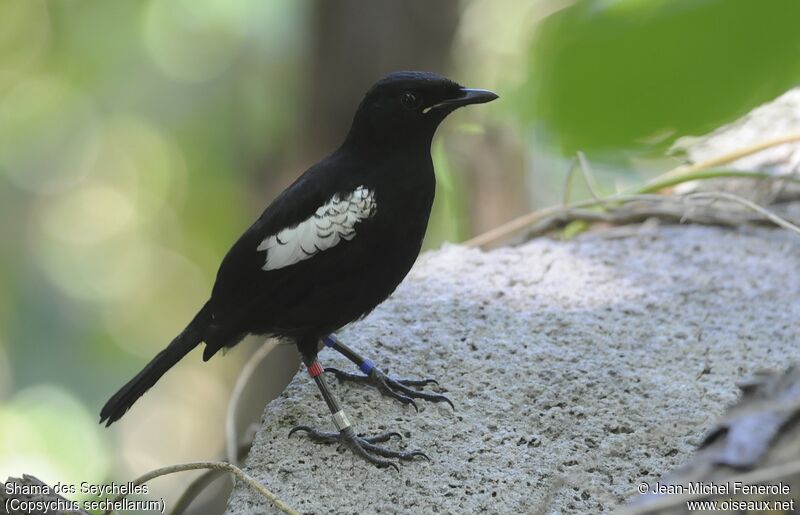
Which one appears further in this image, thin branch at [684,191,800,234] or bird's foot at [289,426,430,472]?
thin branch at [684,191,800,234]

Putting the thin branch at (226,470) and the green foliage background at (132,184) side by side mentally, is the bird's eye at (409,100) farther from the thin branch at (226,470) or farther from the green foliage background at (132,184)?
the green foliage background at (132,184)

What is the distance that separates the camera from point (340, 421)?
2238mm

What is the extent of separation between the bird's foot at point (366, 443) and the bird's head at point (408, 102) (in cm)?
83

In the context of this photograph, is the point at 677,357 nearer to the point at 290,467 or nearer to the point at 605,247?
the point at 605,247

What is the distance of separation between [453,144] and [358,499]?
418 cm

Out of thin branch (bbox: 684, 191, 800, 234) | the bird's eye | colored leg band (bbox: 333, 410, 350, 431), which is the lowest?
colored leg band (bbox: 333, 410, 350, 431)

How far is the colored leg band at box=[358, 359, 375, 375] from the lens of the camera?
2.49 m

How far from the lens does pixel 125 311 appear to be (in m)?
12.6

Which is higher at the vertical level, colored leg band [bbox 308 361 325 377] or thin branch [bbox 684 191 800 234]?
thin branch [bbox 684 191 800 234]

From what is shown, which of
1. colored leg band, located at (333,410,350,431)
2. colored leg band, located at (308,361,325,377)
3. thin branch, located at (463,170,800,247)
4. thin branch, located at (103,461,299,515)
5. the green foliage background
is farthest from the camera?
the green foliage background

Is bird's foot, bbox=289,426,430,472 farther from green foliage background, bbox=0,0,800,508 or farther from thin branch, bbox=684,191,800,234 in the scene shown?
green foliage background, bbox=0,0,800,508

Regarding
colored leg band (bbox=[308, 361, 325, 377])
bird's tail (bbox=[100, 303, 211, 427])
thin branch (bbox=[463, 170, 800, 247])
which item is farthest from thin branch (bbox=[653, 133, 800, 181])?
bird's tail (bbox=[100, 303, 211, 427])

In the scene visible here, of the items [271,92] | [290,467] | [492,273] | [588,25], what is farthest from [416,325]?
[271,92]

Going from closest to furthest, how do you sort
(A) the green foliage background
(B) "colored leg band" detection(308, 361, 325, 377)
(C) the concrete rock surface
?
(C) the concrete rock surface, (B) "colored leg band" detection(308, 361, 325, 377), (A) the green foliage background
